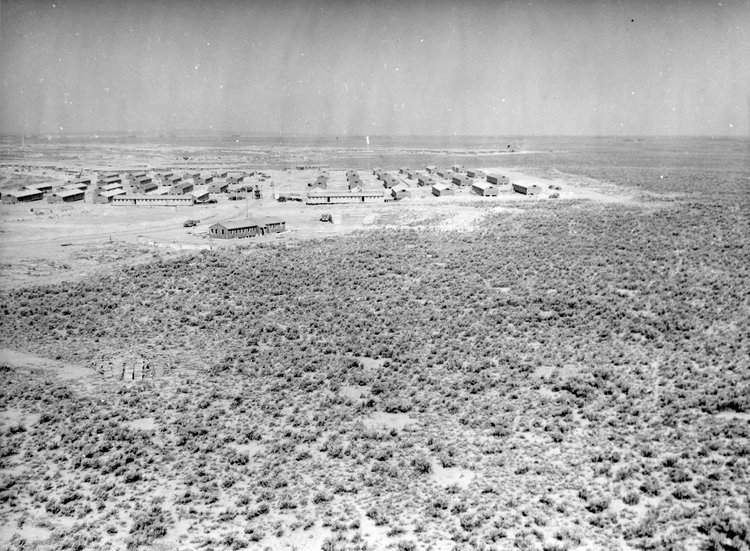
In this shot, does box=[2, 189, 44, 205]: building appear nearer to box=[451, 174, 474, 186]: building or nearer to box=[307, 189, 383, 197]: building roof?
box=[307, 189, 383, 197]: building roof

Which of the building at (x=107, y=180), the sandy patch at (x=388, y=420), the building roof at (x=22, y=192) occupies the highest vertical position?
the building at (x=107, y=180)

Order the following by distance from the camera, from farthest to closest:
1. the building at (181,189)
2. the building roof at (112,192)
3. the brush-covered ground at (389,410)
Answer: the building at (181,189) → the building roof at (112,192) → the brush-covered ground at (389,410)

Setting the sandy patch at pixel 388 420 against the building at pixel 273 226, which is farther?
the building at pixel 273 226

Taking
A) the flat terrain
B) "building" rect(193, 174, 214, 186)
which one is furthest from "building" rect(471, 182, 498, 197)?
"building" rect(193, 174, 214, 186)

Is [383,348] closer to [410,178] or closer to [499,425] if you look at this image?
[499,425]

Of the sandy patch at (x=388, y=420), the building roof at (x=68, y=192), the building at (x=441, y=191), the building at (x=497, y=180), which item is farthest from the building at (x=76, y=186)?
the sandy patch at (x=388, y=420)

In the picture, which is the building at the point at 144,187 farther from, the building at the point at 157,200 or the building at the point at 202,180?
the building at the point at 202,180

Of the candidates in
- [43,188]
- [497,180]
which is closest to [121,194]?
[43,188]

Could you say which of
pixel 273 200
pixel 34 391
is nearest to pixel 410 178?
pixel 273 200
